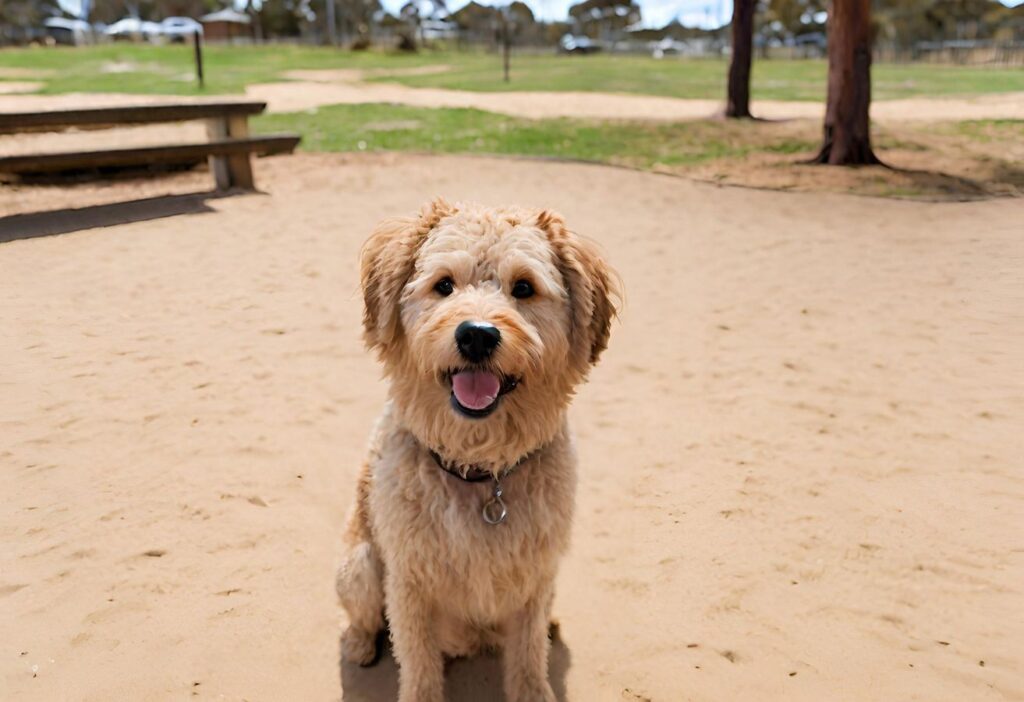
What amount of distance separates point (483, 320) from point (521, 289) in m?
0.28

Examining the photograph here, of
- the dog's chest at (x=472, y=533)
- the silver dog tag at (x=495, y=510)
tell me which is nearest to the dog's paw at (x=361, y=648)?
the dog's chest at (x=472, y=533)

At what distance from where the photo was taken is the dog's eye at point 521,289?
9.05ft

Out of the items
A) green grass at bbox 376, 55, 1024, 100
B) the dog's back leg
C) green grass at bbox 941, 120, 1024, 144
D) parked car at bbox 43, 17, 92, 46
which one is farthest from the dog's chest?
parked car at bbox 43, 17, 92, 46

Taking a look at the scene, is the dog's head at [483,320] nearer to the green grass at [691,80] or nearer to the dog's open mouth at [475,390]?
the dog's open mouth at [475,390]

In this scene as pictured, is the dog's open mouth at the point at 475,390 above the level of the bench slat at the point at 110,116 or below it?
below

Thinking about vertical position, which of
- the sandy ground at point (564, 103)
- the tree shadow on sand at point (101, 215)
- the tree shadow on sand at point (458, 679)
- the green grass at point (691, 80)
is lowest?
the tree shadow on sand at point (458, 679)

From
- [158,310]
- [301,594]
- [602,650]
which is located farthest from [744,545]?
[158,310]

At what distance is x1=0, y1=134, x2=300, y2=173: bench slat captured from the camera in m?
9.95

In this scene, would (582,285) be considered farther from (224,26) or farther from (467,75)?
(224,26)

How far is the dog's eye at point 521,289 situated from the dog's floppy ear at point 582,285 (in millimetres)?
180

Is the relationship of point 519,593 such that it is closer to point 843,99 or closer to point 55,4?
point 843,99

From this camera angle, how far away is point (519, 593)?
2.97 metres

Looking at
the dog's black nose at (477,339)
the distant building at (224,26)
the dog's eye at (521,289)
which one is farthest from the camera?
the distant building at (224,26)

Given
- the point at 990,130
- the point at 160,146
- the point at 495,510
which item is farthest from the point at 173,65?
the point at 495,510
